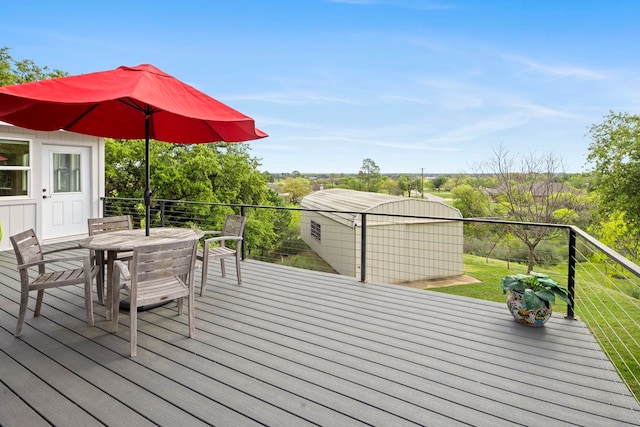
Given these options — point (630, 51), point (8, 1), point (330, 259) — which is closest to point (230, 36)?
point (8, 1)

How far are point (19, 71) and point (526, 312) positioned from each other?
18834mm

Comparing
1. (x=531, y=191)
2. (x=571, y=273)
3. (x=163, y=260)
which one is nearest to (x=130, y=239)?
(x=163, y=260)

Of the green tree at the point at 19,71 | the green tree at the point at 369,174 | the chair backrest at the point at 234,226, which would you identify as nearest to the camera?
the chair backrest at the point at 234,226

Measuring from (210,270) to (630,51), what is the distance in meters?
23.0

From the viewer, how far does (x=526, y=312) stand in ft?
10.2

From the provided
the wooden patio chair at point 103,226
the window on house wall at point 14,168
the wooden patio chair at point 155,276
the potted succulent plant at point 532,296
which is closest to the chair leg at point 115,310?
the wooden patio chair at point 155,276

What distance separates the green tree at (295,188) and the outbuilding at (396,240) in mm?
13453

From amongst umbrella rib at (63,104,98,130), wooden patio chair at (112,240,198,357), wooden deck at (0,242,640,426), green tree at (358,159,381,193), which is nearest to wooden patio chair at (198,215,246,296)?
wooden deck at (0,242,640,426)

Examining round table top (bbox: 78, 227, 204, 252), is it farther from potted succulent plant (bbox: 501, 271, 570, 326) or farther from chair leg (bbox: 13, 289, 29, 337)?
potted succulent plant (bbox: 501, 271, 570, 326)

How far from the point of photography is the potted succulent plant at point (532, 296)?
304cm

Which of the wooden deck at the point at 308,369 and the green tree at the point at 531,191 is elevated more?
the green tree at the point at 531,191

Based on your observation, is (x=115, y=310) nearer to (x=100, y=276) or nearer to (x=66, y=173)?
(x=100, y=276)

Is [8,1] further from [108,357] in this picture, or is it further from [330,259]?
[108,357]

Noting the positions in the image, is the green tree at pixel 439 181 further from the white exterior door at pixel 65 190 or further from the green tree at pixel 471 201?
the white exterior door at pixel 65 190
